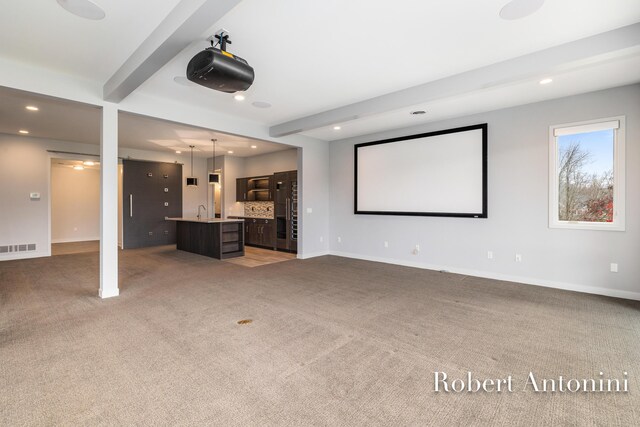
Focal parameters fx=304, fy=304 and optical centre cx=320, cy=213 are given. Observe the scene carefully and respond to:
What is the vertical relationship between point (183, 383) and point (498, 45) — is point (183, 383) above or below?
below

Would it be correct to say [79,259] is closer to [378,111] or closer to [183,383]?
[183,383]

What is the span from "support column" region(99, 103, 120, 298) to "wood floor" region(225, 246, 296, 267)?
243 centimetres

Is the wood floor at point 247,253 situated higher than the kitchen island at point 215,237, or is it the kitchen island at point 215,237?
the kitchen island at point 215,237

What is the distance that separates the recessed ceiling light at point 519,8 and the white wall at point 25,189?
890cm

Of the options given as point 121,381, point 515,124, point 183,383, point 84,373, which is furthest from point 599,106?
point 84,373

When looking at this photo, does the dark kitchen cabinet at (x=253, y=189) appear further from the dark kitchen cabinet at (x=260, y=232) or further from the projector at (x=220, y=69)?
the projector at (x=220, y=69)

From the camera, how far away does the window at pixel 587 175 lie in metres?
4.07

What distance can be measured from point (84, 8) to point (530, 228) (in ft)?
19.4

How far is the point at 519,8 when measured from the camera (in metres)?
2.47

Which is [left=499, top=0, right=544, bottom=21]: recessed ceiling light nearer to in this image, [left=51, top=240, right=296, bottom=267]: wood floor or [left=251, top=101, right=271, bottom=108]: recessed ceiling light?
[left=251, top=101, right=271, bottom=108]: recessed ceiling light

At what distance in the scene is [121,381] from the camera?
7.00 feet

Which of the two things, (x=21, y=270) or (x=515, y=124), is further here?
(x=21, y=270)

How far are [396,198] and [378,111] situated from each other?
2.28m

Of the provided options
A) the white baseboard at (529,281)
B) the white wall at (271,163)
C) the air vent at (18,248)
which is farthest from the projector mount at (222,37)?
the air vent at (18,248)
